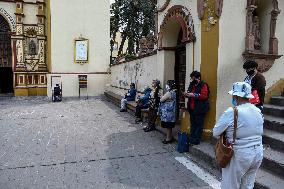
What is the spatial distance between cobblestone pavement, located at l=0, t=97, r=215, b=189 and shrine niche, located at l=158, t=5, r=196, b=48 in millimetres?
2799

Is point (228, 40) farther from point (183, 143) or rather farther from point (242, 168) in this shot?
point (242, 168)

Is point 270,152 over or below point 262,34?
below

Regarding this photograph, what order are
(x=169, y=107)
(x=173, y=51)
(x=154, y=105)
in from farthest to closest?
(x=173, y=51) < (x=154, y=105) < (x=169, y=107)

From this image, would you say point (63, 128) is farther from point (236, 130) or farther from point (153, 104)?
point (236, 130)

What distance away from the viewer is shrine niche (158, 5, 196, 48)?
7.50m

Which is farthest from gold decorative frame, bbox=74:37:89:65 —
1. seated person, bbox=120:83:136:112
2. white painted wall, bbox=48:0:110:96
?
seated person, bbox=120:83:136:112

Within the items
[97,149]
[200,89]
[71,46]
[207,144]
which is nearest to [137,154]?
[97,149]

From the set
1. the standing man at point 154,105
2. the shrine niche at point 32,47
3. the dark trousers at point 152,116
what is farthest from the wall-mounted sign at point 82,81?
the dark trousers at point 152,116

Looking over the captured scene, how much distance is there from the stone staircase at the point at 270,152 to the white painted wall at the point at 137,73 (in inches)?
156

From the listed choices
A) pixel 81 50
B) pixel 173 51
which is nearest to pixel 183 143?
pixel 173 51

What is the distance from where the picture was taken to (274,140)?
18.3 ft

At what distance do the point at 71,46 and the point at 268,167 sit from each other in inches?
697

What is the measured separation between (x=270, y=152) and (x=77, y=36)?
17525 mm

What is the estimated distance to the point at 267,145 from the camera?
571 cm
